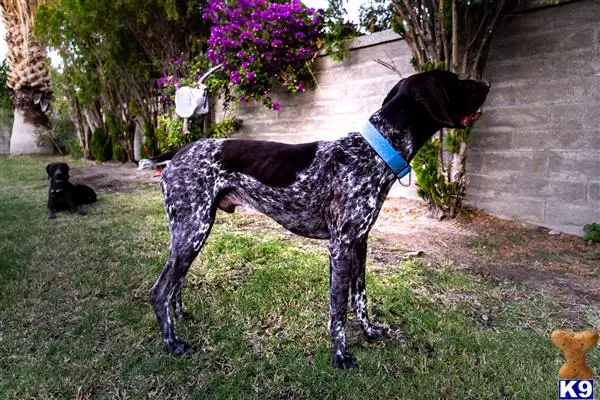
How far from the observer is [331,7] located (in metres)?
6.21

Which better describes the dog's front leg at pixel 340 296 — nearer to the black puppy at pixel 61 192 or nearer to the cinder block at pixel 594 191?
the cinder block at pixel 594 191

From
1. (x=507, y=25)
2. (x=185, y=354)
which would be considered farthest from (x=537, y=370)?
(x=507, y=25)

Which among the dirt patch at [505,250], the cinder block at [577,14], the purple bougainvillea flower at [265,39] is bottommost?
the dirt patch at [505,250]

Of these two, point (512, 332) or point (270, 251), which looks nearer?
point (512, 332)

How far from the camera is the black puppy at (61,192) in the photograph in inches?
207

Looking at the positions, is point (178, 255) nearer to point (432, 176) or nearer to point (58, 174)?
point (432, 176)

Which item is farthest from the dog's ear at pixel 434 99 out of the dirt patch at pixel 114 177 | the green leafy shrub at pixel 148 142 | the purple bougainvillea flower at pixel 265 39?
the green leafy shrub at pixel 148 142

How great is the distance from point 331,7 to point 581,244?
4.40m

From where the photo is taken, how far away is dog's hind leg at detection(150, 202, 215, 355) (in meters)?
2.19

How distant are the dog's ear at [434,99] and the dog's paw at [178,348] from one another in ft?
5.31

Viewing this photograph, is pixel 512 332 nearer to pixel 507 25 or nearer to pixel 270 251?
pixel 270 251

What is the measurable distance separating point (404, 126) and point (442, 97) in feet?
0.68

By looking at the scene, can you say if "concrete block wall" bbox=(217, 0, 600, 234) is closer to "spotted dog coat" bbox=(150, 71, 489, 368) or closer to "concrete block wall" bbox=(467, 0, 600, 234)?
"concrete block wall" bbox=(467, 0, 600, 234)

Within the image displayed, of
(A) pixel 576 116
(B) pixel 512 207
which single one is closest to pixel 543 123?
(A) pixel 576 116
